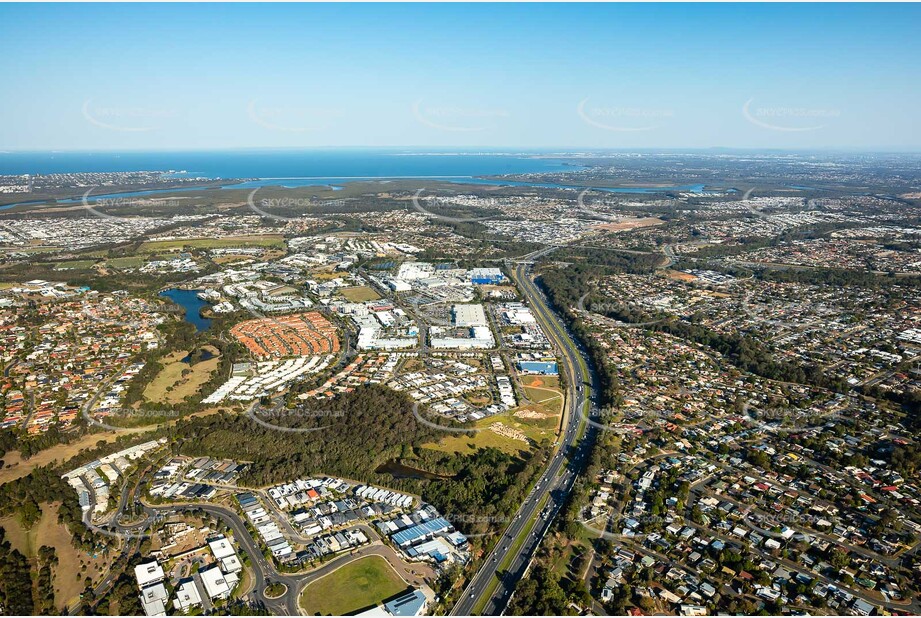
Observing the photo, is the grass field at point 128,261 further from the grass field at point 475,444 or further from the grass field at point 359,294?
the grass field at point 475,444

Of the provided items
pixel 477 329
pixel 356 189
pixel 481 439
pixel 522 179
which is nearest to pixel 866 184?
pixel 522 179

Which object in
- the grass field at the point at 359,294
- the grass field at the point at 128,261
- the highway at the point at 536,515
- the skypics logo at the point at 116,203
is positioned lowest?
the highway at the point at 536,515

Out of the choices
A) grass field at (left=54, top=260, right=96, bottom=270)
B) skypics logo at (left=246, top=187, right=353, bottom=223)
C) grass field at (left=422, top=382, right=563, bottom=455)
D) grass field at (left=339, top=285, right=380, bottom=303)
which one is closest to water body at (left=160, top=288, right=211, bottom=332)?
grass field at (left=339, top=285, right=380, bottom=303)

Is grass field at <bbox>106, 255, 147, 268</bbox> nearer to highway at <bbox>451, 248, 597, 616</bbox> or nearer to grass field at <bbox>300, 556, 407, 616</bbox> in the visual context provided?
highway at <bbox>451, 248, 597, 616</bbox>

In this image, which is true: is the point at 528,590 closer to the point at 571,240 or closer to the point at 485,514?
the point at 485,514

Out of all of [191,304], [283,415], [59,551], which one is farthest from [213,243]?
[59,551]

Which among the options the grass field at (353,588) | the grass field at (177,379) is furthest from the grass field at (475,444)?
the grass field at (177,379)

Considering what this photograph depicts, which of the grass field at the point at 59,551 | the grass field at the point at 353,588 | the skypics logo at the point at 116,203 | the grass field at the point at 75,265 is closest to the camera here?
the grass field at the point at 353,588

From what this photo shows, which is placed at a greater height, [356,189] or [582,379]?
[356,189]
